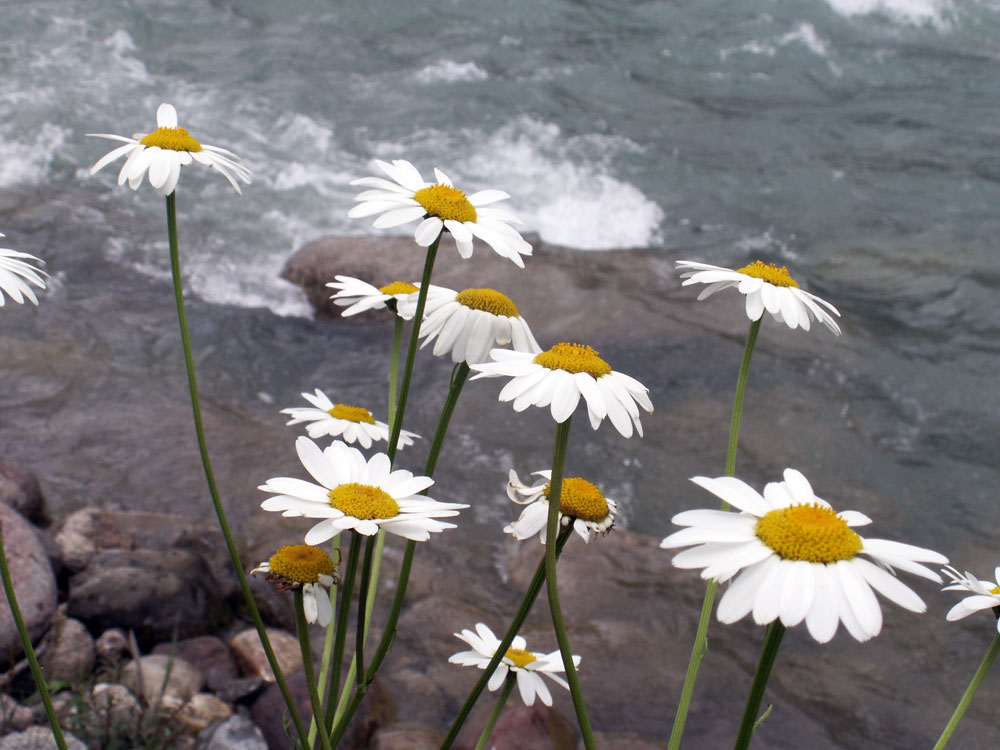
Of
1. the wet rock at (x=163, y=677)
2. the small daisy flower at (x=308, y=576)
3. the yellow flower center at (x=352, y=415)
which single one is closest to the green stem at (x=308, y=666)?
the small daisy flower at (x=308, y=576)

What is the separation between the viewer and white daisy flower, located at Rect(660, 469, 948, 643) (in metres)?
0.83

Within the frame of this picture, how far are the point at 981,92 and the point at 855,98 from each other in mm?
1178

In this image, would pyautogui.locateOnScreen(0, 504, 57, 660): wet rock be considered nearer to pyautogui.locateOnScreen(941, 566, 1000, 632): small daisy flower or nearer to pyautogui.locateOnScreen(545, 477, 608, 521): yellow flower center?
pyautogui.locateOnScreen(545, 477, 608, 521): yellow flower center

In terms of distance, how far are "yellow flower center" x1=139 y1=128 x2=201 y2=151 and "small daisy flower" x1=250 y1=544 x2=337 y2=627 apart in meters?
0.59

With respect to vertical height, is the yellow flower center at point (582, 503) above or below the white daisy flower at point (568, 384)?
below

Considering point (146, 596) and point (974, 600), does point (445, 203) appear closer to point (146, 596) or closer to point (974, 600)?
point (974, 600)

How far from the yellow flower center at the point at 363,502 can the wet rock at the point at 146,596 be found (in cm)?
191

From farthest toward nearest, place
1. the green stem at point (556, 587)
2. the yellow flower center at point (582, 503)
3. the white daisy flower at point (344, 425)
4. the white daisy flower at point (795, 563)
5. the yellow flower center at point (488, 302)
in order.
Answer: the white daisy flower at point (344, 425), the yellow flower center at point (488, 302), the yellow flower center at point (582, 503), the green stem at point (556, 587), the white daisy flower at point (795, 563)

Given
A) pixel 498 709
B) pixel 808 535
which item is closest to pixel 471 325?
pixel 498 709

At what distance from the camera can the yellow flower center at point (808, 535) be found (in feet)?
2.94

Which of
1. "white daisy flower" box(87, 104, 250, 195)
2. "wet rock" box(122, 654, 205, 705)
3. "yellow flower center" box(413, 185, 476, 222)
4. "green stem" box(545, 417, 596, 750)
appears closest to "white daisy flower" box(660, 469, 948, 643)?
"green stem" box(545, 417, 596, 750)

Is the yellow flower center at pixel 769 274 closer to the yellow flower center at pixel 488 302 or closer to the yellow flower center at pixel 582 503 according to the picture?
the yellow flower center at pixel 488 302

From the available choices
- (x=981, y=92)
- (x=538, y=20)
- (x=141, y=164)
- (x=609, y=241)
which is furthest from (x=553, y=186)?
(x=141, y=164)

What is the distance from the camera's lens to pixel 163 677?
8.68 feet
